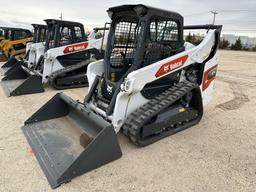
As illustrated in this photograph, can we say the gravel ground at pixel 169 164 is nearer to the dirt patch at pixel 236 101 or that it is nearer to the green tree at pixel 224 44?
the dirt patch at pixel 236 101

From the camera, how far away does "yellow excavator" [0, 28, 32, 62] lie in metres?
10.7

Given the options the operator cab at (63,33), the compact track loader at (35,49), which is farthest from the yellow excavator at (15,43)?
the operator cab at (63,33)

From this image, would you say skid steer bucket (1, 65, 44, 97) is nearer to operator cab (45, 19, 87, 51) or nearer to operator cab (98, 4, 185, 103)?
operator cab (45, 19, 87, 51)

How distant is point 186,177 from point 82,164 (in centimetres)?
123

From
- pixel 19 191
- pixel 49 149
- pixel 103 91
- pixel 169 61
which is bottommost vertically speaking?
pixel 19 191

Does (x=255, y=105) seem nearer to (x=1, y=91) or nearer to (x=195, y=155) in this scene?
(x=195, y=155)

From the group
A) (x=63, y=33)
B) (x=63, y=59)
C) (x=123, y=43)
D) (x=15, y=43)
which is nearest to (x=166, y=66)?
(x=123, y=43)

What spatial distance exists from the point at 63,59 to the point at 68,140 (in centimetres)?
424

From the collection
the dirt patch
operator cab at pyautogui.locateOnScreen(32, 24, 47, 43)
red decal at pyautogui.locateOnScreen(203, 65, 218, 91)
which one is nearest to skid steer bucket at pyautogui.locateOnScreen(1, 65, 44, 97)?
operator cab at pyautogui.locateOnScreen(32, 24, 47, 43)

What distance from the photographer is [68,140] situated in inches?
115

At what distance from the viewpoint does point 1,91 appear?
572 centimetres

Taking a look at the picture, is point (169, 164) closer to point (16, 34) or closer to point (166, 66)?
point (166, 66)

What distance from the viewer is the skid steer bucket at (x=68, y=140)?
2.37 m

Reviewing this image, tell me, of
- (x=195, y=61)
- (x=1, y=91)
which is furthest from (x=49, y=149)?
(x=1, y=91)
